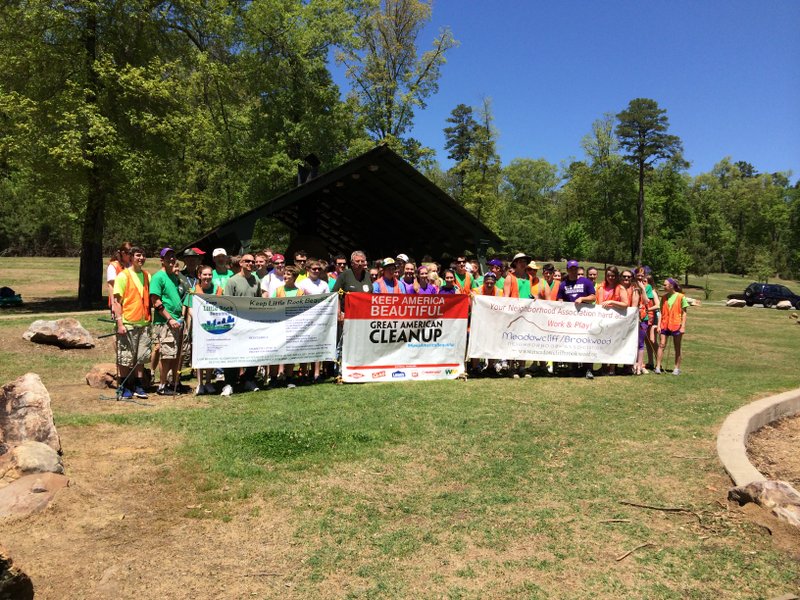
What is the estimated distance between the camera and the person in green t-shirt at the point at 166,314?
7.56m

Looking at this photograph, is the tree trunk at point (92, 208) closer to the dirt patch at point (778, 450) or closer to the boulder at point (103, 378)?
the boulder at point (103, 378)

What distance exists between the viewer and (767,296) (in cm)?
3594

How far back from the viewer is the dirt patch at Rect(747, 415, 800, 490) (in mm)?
5566

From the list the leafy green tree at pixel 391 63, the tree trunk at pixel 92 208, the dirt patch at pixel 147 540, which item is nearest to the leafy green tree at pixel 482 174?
the leafy green tree at pixel 391 63

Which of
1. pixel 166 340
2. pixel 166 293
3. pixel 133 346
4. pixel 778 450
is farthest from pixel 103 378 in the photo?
pixel 778 450

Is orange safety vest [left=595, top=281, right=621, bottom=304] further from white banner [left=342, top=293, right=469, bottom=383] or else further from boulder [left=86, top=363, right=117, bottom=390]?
boulder [left=86, top=363, right=117, bottom=390]

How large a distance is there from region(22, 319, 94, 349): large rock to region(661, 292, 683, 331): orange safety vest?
11441 millimetres

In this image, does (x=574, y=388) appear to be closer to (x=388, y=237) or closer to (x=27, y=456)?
(x=27, y=456)

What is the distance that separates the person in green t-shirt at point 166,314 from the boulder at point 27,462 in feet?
9.78

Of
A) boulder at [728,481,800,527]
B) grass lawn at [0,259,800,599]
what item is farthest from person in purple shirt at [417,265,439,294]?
boulder at [728,481,800,527]

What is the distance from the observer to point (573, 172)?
6862cm

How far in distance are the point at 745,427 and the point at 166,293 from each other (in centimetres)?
750

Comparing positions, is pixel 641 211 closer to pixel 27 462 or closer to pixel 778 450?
pixel 778 450

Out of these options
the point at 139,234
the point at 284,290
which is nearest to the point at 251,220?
the point at 284,290
